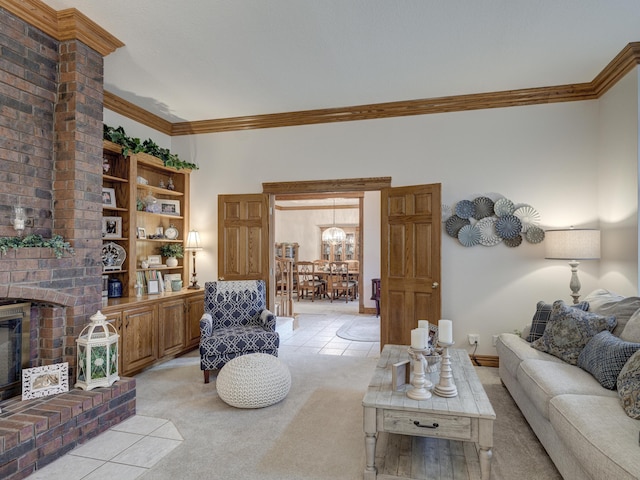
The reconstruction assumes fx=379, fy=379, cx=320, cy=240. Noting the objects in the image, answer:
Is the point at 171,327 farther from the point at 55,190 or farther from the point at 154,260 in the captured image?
the point at 55,190

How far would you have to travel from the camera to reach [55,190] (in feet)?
9.66

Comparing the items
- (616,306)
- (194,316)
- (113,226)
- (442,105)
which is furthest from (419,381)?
(113,226)

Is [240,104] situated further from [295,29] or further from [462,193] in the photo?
[462,193]

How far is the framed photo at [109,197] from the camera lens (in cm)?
402

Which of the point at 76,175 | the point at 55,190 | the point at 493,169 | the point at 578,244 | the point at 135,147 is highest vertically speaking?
the point at 135,147

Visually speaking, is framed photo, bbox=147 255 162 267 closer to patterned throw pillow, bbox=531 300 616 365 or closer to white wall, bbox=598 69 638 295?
patterned throw pillow, bbox=531 300 616 365

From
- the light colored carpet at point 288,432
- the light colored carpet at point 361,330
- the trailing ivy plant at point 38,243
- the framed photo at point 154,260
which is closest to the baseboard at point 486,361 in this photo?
the light colored carpet at point 288,432

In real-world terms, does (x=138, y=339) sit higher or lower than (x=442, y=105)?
lower

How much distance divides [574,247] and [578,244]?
4cm

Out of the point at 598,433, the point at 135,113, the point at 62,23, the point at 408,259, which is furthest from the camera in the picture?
the point at 135,113

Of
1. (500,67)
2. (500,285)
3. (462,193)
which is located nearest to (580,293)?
(500,285)

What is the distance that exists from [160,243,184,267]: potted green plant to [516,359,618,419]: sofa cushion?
4.05 meters

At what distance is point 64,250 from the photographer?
2.85m

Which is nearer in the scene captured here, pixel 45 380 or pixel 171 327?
pixel 45 380
